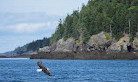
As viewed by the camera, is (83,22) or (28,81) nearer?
(28,81)

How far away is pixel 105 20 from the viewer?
481ft

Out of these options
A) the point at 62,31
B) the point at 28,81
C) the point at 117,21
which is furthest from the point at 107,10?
the point at 28,81

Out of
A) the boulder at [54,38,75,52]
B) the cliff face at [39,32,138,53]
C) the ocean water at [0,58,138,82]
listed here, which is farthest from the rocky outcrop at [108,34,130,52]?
the ocean water at [0,58,138,82]

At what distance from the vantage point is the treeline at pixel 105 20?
13812cm

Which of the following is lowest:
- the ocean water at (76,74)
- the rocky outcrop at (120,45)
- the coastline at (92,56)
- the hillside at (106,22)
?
the ocean water at (76,74)

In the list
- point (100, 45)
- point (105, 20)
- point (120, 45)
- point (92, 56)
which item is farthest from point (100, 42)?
point (105, 20)

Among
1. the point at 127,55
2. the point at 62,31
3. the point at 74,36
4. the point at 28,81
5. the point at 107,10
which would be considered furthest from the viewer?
the point at 62,31

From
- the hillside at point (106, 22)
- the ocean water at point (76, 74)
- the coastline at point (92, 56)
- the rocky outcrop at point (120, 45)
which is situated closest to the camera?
the ocean water at point (76, 74)

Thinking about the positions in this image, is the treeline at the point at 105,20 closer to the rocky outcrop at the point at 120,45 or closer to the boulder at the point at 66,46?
the rocky outcrop at the point at 120,45

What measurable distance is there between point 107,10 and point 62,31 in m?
45.7

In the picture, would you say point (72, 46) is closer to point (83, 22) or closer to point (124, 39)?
point (83, 22)

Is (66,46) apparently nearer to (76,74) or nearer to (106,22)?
(106,22)

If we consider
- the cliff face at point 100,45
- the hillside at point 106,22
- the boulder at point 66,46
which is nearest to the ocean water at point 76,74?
the cliff face at point 100,45

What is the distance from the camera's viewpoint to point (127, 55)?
123812 mm
